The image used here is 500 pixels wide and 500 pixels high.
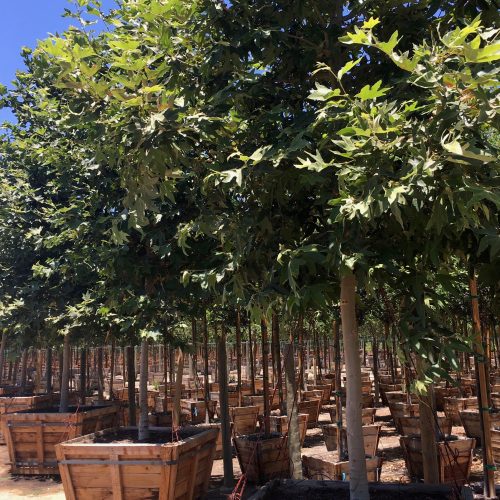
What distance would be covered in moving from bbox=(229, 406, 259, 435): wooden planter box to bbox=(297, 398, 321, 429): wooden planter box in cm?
176

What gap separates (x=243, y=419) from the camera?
11070mm

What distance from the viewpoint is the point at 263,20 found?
368 cm

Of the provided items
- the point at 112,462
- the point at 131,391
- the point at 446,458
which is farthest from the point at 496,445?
the point at 131,391

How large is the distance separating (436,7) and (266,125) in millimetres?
1252

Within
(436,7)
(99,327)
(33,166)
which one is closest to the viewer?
(436,7)

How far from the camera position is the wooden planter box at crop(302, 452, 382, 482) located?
6484 mm

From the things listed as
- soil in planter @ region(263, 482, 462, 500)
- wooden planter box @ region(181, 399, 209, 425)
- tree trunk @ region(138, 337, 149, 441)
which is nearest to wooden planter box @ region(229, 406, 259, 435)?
wooden planter box @ region(181, 399, 209, 425)

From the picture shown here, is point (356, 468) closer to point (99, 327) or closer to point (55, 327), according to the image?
point (99, 327)

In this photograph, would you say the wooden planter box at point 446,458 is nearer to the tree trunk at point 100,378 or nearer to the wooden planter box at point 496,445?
the wooden planter box at point 496,445

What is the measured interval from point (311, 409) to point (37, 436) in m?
6.34

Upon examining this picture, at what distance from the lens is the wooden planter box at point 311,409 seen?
12934mm

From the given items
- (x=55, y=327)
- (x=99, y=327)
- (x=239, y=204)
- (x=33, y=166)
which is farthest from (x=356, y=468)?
(x=33, y=166)

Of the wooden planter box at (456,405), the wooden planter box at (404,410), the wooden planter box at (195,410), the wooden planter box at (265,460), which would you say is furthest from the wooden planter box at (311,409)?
the wooden planter box at (265,460)

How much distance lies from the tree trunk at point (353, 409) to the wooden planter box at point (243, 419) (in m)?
7.26
